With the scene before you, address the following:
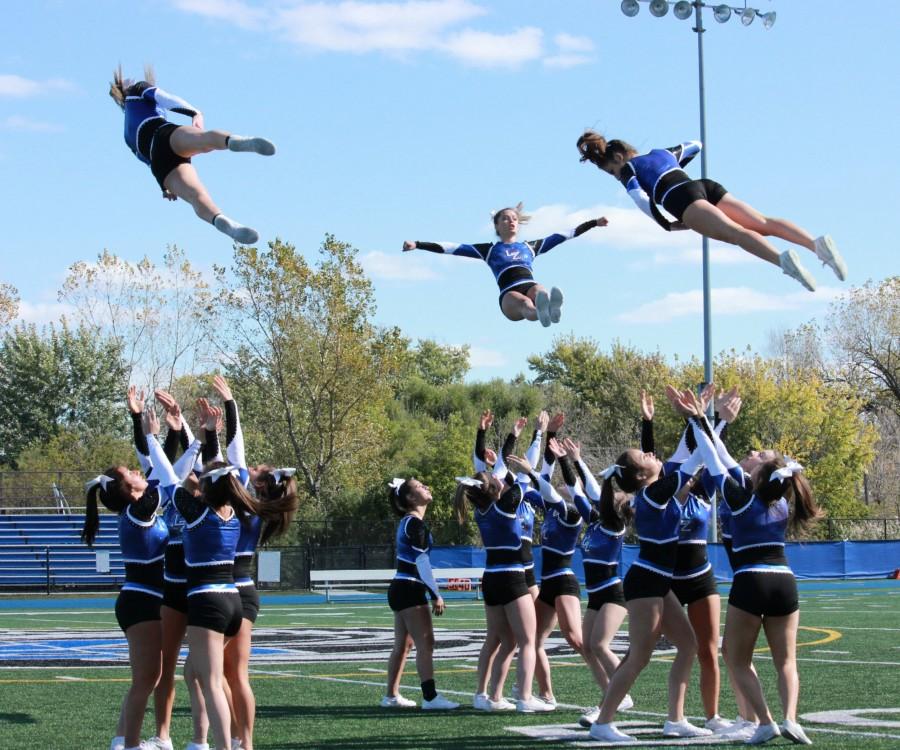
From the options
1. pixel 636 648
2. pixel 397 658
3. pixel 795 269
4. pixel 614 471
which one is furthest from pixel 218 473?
pixel 397 658

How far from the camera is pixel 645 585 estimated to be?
349 inches

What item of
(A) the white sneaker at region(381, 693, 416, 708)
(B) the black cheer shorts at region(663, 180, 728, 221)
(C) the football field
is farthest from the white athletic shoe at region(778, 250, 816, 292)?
(A) the white sneaker at region(381, 693, 416, 708)

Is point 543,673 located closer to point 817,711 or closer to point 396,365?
point 817,711

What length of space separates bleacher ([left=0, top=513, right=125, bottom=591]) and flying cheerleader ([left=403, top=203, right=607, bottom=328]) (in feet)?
81.5

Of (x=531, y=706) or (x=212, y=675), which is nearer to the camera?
(x=212, y=675)

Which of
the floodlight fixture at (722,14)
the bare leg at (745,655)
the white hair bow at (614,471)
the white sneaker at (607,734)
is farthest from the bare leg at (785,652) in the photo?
the floodlight fixture at (722,14)

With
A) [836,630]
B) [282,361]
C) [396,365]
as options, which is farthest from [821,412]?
[836,630]

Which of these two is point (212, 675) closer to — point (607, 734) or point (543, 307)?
point (607, 734)

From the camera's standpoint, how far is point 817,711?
10.2 meters

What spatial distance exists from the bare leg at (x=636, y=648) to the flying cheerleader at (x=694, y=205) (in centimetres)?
256

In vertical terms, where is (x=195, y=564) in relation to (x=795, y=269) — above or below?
below

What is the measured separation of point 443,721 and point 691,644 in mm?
2199

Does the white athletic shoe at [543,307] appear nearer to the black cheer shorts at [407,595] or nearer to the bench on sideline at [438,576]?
the black cheer shorts at [407,595]

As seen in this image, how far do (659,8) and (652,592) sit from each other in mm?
8669
